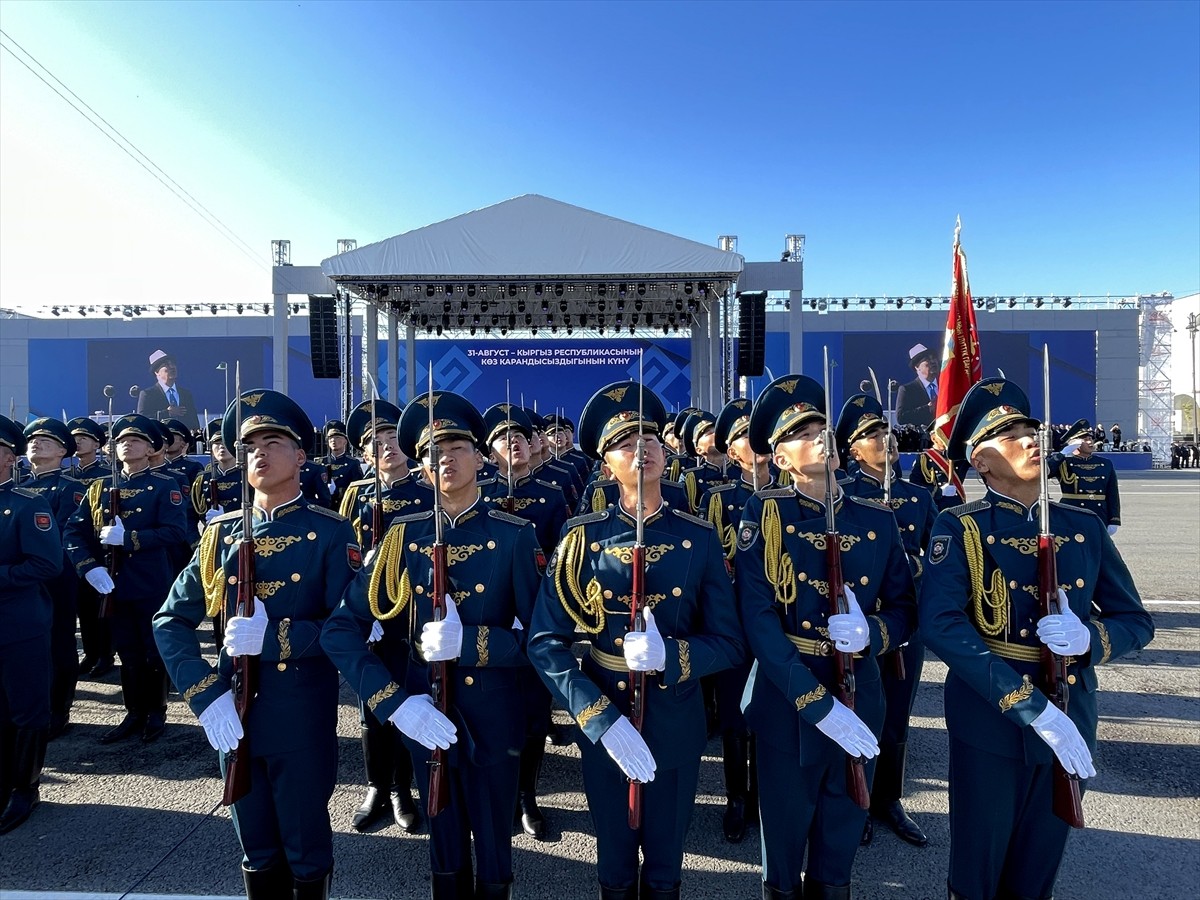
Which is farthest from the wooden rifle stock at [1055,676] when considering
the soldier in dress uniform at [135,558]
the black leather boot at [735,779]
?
the soldier in dress uniform at [135,558]

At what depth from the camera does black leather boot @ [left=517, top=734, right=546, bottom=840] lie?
3.74m

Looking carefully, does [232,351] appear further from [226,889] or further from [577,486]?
[226,889]

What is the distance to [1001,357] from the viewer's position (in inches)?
1180

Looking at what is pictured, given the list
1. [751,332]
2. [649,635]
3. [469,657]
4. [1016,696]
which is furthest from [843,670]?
[751,332]

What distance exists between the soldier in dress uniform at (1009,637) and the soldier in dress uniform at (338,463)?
563 cm

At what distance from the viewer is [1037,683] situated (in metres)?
2.49

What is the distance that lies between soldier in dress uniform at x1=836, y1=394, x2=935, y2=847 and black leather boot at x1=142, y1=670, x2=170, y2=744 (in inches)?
190

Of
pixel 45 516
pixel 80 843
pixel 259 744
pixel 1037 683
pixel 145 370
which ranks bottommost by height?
pixel 80 843

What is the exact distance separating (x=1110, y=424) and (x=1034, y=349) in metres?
5.58

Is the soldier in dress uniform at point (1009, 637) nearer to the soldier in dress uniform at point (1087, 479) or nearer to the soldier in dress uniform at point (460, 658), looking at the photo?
the soldier in dress uniform at point (460, 658)

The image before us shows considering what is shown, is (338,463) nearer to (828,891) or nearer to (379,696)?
(379,696)

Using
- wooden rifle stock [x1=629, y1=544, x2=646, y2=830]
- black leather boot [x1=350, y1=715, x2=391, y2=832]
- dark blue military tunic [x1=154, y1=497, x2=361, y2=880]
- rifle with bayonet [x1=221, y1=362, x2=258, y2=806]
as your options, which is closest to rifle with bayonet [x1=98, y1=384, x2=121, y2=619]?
black leather boot [x1=350, y1=715, x2=391, y2=832]

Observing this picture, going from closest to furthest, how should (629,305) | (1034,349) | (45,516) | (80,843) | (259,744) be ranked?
1. (259,744)
2. (80,843)
3. (45,516)
4. (629,305)
5. (1034,349)

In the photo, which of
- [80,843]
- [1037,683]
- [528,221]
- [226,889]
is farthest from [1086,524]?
[528,221]
